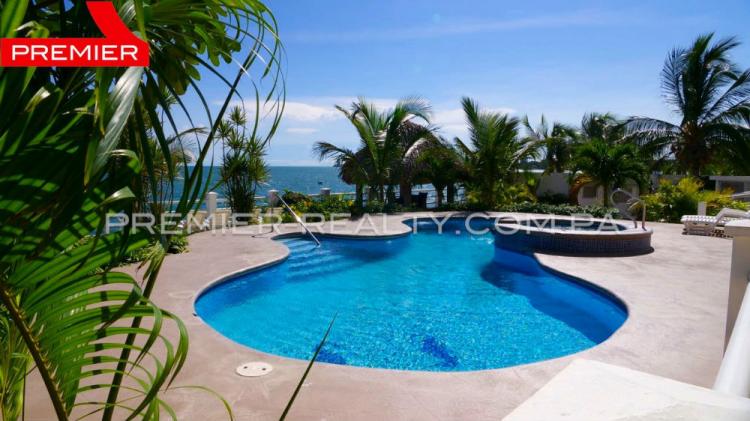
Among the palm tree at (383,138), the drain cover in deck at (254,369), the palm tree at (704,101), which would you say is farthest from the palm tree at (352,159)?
the palm tree at (704,101)

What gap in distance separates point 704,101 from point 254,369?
1889 cm

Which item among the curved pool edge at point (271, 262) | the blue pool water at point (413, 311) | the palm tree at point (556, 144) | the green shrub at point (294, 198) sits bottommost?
the blue pool water at point (413, 311)

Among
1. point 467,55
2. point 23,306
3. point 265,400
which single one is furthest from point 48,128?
point 467,55

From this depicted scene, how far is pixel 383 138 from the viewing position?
14.7m

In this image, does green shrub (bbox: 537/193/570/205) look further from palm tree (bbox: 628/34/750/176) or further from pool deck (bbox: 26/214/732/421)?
pool deck (bbox: 26/214/732/421)

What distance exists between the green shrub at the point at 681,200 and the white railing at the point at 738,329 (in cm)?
1333

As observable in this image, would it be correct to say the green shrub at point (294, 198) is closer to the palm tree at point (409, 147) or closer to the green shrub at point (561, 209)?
the palm tree at point (409, 147)

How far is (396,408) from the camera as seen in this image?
3.10 m

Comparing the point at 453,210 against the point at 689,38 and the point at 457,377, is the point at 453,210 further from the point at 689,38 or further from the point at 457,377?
the point at 457,377

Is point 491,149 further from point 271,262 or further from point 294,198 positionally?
point 271,262

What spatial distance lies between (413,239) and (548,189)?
35.8 feet

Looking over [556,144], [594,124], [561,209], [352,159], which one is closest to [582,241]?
[561,209]

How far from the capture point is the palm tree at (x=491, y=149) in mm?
15219

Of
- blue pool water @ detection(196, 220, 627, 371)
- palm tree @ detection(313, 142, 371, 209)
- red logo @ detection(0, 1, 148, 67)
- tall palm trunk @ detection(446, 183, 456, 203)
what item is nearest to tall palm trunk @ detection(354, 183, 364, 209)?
palm tree @ detection(313, 142, 371, 209)
